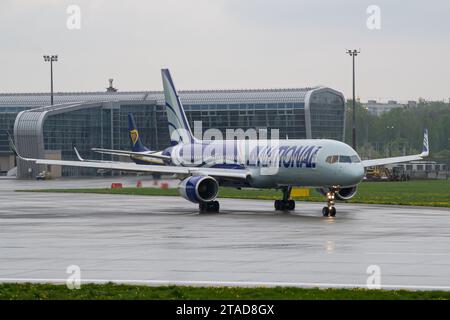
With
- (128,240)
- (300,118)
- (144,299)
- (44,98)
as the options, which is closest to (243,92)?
(300,118)

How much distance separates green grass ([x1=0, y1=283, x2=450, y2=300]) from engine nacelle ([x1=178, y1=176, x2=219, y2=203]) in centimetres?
2928

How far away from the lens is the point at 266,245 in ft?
108

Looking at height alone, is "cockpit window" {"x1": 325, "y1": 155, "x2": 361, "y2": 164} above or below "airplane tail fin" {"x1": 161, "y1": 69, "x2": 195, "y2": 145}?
below

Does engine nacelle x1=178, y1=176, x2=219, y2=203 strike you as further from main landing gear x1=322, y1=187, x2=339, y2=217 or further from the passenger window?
the passenger window

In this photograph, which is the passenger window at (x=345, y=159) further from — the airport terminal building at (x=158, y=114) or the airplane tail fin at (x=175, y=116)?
the airport terminal building at (x=158, y=114)

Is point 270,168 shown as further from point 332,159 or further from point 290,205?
point 332,159

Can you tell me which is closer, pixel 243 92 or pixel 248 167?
pixel 248 167

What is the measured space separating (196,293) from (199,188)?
30914 mm

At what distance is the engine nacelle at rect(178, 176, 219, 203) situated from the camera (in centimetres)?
5169

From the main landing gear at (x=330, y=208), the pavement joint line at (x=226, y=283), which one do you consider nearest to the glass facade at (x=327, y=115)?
the main landing gear at (x=330, y=208)

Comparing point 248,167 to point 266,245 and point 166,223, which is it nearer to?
point 166,223

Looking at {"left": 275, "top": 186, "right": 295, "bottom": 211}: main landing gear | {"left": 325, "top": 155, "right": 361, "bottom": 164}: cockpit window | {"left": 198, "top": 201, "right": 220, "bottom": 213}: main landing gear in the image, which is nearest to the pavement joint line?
{"left": 325, "top": 155, "right": 361, "bottom": 164}: cockpit window

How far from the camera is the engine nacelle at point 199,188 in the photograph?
51688 millimetres

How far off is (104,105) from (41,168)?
842 inches
